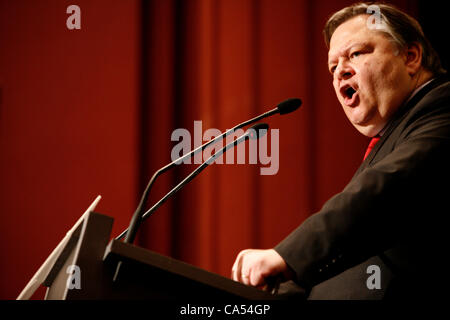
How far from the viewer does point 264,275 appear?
76 centimetres

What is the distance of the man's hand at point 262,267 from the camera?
761 mm

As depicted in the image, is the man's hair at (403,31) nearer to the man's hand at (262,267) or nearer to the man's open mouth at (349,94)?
the man's open mouth at (349,94)

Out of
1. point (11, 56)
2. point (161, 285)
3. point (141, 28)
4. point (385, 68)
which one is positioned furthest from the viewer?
point (141, 28)

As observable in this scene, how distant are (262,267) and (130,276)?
22 cm

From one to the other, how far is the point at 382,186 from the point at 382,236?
9 cm

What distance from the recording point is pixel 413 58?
1319 millimetres

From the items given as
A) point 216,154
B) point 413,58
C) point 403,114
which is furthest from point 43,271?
point 413,58

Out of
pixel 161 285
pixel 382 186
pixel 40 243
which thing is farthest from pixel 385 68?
pixel 40 243

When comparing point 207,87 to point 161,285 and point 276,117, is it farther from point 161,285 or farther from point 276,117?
point 161,285

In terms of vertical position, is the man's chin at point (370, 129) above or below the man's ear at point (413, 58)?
below

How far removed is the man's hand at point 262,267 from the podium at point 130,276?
5 centimetres

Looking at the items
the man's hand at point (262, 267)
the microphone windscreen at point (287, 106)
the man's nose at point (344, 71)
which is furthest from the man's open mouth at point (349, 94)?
the man's hand at point (262, 267)

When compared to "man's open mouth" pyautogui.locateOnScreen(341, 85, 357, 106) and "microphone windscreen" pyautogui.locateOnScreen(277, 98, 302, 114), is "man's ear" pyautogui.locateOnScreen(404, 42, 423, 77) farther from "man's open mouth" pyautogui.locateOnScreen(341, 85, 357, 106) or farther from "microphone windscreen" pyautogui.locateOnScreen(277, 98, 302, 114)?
"microphone windscreen" pyautogui.locateOnScreen(277, 98, 302, 114)

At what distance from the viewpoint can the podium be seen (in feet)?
2.22
